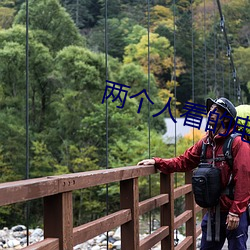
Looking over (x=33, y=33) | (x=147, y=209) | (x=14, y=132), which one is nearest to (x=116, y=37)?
(x=33, y=33)

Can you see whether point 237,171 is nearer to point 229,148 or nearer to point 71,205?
point 229,148

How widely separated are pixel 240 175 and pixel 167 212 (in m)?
0.75

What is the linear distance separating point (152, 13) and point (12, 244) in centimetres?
730

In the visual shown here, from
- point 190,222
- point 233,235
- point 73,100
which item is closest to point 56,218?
point 233,235

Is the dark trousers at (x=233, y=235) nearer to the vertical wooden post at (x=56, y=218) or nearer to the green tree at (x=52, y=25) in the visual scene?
the vertical wooden post at (x=56, y=218)

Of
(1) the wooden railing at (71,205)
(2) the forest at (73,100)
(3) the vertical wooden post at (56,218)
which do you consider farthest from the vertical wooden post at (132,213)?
(2) the forest at (73,100)

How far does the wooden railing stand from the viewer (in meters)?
1.32

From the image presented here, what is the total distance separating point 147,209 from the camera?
2.34 m

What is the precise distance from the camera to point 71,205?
1.50m

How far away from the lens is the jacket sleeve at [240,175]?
2.01 metres

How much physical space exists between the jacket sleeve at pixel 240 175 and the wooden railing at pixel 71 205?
33 cm

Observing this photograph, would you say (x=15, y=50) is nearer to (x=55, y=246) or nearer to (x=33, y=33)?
(x=33, y=33)

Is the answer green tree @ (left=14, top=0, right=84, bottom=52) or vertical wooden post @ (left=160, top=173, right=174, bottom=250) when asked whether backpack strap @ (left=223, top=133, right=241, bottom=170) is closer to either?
vertical wooden post @ (left=160, top=173, right=174, bottom=250)

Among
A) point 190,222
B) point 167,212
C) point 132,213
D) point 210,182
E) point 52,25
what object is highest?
point 52,25
